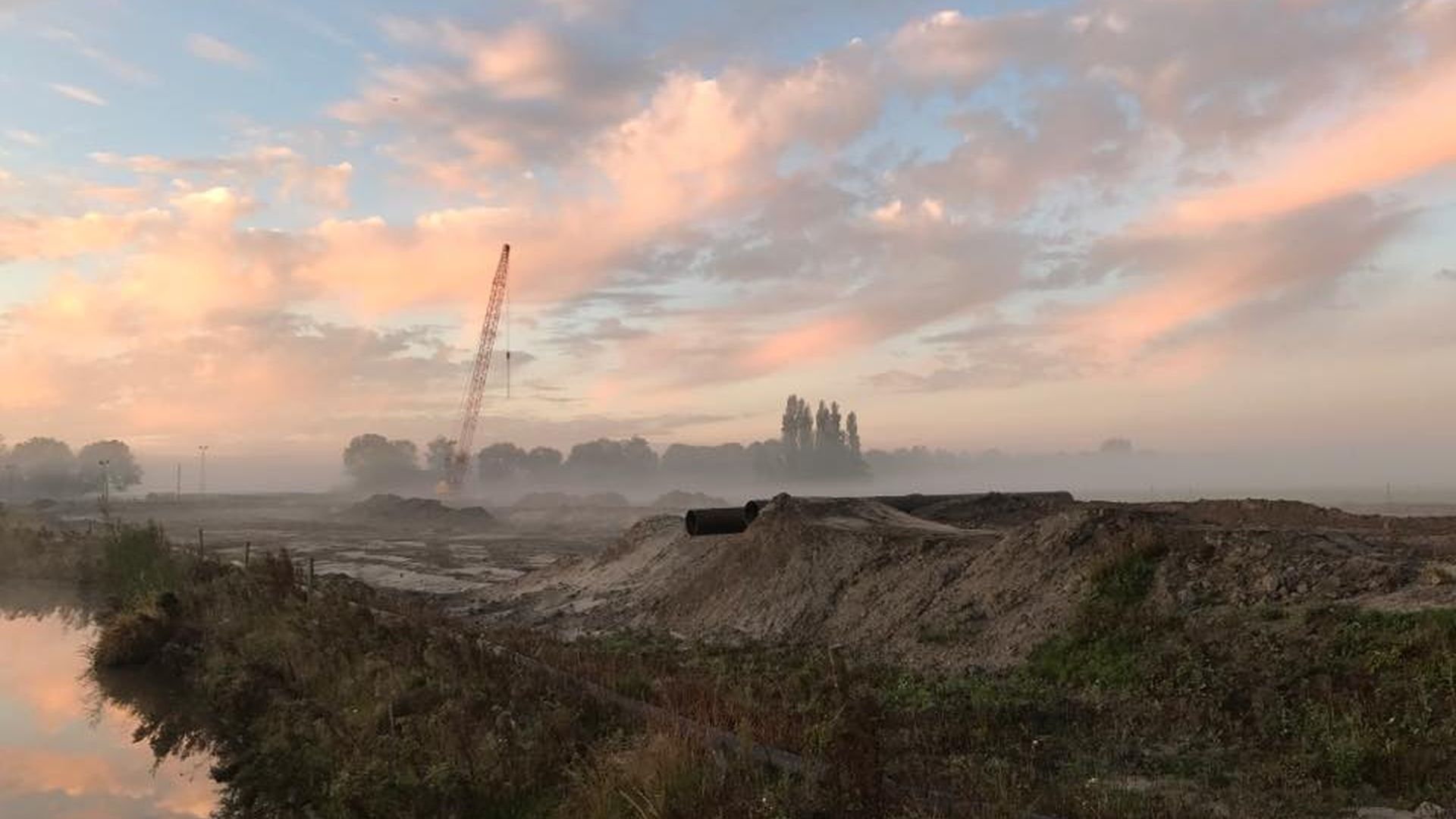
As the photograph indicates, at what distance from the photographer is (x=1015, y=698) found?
650 inches

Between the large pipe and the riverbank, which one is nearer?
the riverbank

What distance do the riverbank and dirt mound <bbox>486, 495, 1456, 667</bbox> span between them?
890 millimetres

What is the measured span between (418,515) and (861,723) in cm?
13788

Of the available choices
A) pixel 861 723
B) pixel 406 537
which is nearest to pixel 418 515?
pixel 406 537

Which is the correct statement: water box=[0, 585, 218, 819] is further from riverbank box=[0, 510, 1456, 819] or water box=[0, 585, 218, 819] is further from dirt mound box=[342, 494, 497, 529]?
dirt mound box=[342, 494, 497, 529]

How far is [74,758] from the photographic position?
21750 mm

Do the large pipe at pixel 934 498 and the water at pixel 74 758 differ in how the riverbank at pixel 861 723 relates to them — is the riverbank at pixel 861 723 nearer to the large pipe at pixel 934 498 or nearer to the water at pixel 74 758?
the water at pixel 74 758

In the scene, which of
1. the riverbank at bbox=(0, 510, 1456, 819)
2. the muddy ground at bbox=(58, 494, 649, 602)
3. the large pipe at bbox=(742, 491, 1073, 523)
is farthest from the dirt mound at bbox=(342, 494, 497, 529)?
the riverbank at bbox=(0, 510, 1456, 819)

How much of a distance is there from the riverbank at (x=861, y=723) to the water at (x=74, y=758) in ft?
2.74

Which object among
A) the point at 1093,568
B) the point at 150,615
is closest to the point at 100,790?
the point at 150,615

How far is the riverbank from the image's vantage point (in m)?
10.8

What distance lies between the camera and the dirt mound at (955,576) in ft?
63.2

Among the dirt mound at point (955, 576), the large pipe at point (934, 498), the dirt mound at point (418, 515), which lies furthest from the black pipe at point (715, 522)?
the dirt mound at point (418, 515)

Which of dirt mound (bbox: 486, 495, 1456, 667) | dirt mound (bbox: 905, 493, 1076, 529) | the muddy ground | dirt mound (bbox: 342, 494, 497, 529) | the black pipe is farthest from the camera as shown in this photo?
dirt mound (bbox: 342, 494, 497, 529)
